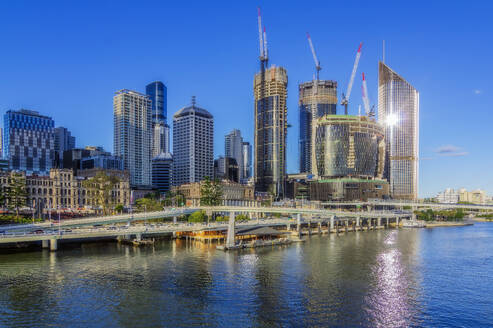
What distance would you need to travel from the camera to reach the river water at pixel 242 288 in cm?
5966

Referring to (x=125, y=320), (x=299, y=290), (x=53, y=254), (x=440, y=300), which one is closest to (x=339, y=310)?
(x=299, y=290)

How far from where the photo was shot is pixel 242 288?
75.0m

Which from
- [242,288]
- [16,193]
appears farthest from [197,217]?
[242,288]

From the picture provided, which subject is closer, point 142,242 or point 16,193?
point 142,242

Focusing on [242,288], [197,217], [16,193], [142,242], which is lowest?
Answer: [242,288]

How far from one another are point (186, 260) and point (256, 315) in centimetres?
4411

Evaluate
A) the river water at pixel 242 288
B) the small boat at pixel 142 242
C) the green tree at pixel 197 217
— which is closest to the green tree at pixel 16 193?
the river water at pixel 242 288

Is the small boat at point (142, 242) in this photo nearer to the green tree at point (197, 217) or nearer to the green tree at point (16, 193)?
the green tree at point (197, 217)

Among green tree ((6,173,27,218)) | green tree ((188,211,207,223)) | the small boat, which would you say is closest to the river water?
the small boat

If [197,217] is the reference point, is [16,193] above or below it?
above

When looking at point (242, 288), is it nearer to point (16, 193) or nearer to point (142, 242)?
point (142, 242)

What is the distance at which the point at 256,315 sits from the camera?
60531mm

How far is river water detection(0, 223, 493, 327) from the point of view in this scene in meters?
59.7

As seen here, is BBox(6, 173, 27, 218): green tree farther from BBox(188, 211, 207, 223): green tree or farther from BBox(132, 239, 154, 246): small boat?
BBox(188, 211, 207, 223): green tree
